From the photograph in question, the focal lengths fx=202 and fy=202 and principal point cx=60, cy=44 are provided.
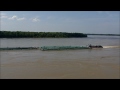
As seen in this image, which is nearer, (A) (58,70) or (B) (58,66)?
(A) (58,70)

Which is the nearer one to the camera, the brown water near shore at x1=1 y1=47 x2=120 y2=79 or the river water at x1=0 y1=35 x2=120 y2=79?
the brown water near shore at x1=1 y1=47 x2=120 y2=79

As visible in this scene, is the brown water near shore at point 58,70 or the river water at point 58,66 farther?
the river water at point 58,66

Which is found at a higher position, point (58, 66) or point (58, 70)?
point (58, 66)
